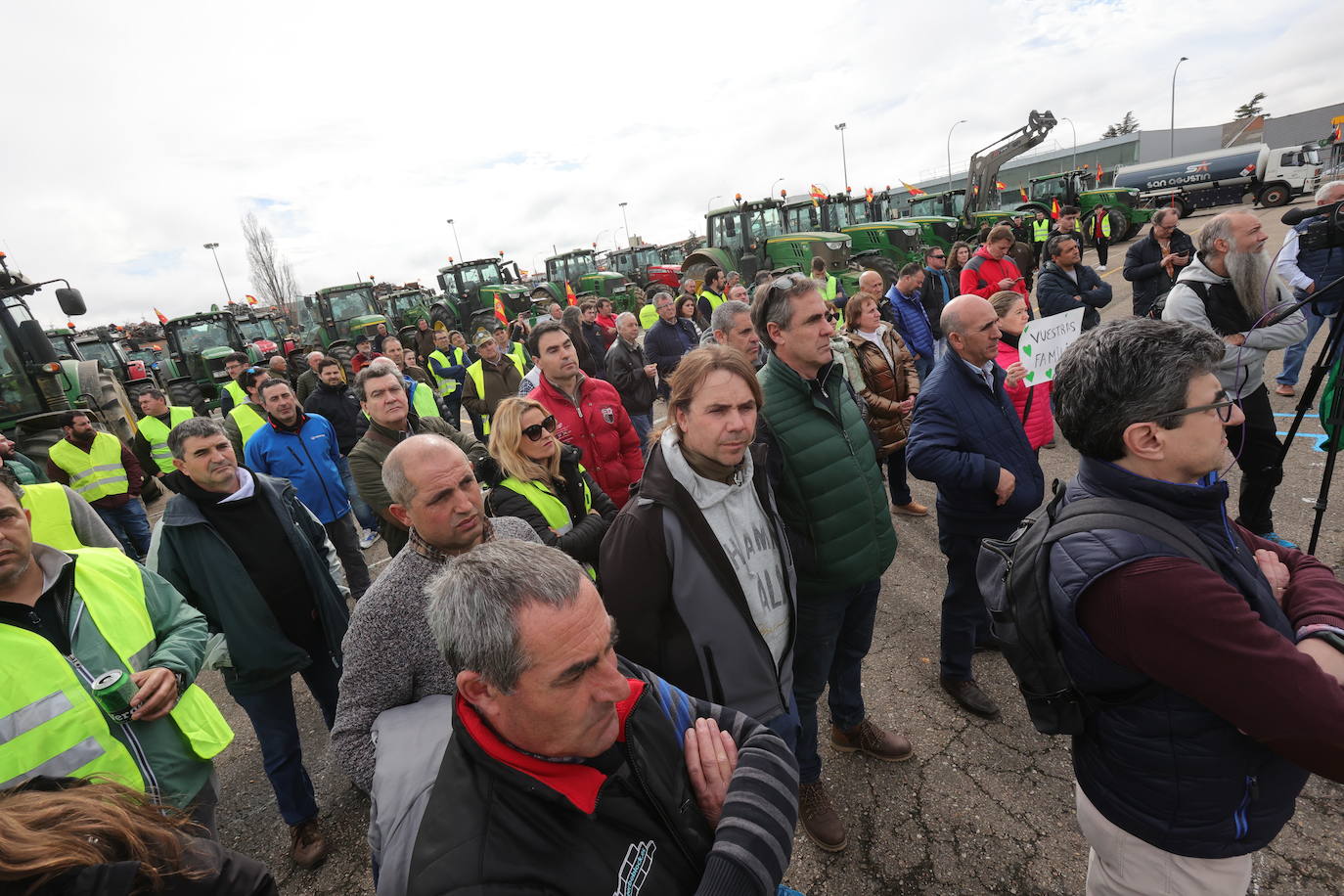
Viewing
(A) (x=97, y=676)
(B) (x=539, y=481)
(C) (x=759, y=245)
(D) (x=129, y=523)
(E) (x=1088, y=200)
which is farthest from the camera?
(E) (x=1088, y=200)

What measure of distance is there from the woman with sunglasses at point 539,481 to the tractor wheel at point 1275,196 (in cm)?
3465

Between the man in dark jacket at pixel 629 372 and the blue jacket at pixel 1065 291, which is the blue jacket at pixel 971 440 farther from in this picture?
the blue jacket at pixel 1065 291

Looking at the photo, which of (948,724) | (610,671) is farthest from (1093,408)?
(948,724)

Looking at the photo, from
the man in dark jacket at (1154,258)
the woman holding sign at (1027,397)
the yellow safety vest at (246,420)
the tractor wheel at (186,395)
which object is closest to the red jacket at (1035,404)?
the woman holding sign at (1027,397)

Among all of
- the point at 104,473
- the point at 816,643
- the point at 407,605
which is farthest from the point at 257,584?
the point at 104,473

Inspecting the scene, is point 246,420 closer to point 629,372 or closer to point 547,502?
point 629,372

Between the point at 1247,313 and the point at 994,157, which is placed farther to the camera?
the point at 994,157

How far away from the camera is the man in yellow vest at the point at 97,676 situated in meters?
1.58

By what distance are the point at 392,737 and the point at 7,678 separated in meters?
1.18

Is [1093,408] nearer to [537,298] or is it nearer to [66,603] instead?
[66,603]

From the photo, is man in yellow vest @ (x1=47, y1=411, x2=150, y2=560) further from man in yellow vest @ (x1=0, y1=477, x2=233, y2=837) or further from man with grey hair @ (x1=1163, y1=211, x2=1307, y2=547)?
man with grey hair @ (x1=1163, y1=211, x2=1307, y2=547)

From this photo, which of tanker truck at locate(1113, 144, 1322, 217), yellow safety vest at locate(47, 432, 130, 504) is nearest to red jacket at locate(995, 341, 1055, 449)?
yellow safety vest at locate(47, 432, 130, 504)

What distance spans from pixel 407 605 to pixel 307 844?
5.96ft

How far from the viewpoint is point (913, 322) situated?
18.9 feet
